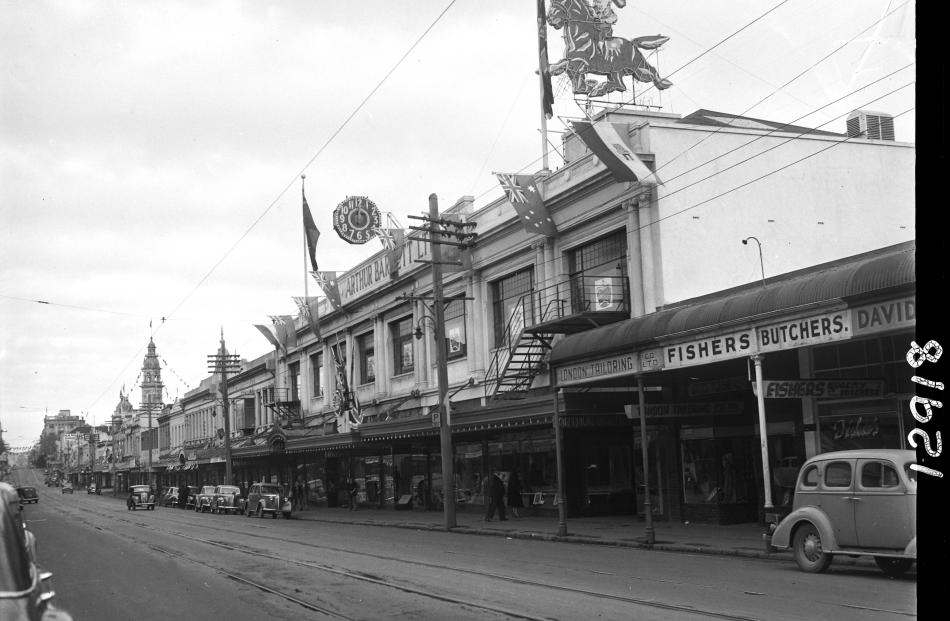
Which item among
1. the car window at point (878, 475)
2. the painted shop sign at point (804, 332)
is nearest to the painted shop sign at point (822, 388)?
the painted shop sign at point (804, 332)

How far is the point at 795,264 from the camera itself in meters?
26.5

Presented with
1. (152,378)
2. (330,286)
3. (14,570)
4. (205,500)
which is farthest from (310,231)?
(152,378)

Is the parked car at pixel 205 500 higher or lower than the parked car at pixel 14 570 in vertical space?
lower

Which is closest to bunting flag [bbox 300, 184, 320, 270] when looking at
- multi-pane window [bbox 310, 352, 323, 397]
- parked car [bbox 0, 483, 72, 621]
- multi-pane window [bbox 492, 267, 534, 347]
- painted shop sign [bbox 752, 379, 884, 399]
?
multi-pane window [bbox 310, 352, 323, 397]

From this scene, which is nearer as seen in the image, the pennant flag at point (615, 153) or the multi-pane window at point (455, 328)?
the pennant flag at point (615, 153)

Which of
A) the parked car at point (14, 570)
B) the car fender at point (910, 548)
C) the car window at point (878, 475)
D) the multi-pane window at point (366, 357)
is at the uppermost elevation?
the multi-pane window at point (366, 357)

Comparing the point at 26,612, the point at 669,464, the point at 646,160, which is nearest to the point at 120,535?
the point at 669,464

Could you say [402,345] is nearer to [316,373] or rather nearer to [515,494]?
[515,494]

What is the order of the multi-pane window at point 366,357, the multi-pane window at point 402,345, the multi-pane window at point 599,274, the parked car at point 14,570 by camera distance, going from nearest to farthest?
the parked car at point 14,570 → the multi-pane window at point 599,274 → the multi-pane window at point 402,345 → the multi-pane window at point 366,357

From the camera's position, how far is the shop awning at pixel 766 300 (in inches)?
583

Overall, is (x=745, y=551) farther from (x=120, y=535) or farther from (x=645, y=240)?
(x=120, y=535)

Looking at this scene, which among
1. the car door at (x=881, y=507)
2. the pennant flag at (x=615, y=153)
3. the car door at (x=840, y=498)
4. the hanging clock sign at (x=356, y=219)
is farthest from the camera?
the hanging clock sign at (x=356, y=219)

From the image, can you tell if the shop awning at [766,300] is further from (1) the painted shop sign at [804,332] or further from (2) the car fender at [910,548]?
(2) the car fender at [910,548]

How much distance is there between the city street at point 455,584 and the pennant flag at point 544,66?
1415cm
